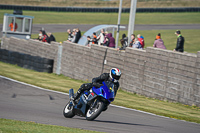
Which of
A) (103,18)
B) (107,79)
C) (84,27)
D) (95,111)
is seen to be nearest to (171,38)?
(84,27)

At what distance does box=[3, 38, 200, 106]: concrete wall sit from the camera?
44.4 feet

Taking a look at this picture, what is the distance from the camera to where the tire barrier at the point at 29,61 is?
21.6 m

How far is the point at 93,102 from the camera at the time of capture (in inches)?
340

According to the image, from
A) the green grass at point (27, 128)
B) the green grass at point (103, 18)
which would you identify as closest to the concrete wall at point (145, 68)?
the green grass at point (27, 128)

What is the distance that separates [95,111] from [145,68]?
761 cm

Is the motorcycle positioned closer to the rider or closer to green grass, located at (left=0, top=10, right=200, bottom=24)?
the rider

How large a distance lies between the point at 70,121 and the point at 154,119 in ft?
9.52

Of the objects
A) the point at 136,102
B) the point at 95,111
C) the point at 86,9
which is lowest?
the point at 136,102

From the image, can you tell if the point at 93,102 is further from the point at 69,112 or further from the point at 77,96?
the point at 69,112

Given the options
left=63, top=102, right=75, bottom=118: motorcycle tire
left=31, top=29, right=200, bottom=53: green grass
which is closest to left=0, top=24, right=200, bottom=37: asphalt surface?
left=31, top=29, right=200, bottom=53: green grass

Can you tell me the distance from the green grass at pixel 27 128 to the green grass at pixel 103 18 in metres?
36.8

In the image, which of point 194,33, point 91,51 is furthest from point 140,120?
point 194,33

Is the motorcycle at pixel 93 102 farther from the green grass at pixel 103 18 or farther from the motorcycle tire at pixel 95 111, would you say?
the green grass at pixel 103 18

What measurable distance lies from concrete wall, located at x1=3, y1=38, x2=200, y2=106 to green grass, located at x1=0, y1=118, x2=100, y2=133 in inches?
283
